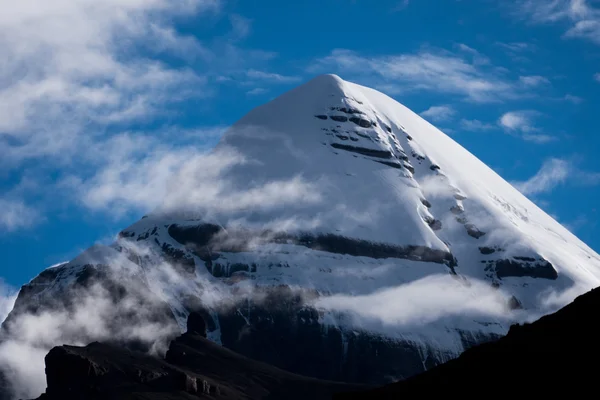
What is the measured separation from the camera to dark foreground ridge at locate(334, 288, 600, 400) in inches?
2970

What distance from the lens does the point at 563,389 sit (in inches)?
2872

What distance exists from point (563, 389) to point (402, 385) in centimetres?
1939

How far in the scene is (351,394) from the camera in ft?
301

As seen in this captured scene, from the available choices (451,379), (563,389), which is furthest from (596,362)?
(451,379)

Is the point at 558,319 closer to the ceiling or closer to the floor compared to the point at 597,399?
closer to the ceiling

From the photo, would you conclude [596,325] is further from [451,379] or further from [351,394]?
[351,394]

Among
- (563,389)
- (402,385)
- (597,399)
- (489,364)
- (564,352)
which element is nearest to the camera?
(597,399)

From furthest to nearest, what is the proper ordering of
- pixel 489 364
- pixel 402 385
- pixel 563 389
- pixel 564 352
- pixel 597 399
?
pixel 402 385 → pixel 489 364 → pixel 564 352 → pixel 563 389 → pixel 597 399

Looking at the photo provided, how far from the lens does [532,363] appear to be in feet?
263

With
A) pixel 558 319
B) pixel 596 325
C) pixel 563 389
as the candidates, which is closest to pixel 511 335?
pixel 558 319

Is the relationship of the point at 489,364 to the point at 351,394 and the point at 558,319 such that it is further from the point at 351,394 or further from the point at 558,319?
the point at 351,394

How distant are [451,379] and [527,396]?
1115cm

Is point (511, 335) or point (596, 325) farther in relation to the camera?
point (511, 335)

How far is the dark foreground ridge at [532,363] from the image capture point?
7544 cm
